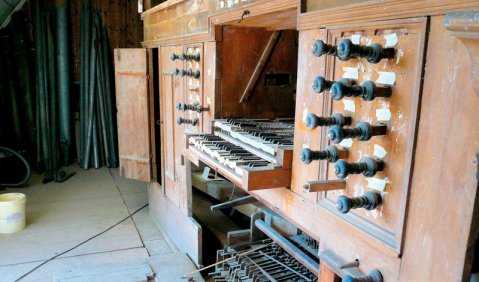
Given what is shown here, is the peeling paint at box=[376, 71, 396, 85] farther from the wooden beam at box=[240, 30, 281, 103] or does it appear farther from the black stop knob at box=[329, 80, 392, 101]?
the wooden beam at box=[240, 30, 281, 103]

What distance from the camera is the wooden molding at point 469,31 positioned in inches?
29.4

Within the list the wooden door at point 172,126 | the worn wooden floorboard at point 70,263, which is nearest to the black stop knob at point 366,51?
the wooden door at point 172,126

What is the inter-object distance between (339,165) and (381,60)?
30 centimetres

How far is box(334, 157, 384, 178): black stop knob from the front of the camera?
3.69 ft

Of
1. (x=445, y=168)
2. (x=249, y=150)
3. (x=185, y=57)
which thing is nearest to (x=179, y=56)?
(x=185, y=57)

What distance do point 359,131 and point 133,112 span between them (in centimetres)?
285

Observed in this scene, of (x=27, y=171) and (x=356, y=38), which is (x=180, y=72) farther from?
(x=27, y=171)

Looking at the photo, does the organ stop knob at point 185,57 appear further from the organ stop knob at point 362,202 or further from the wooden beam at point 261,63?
the organ stop knob at point 362,202

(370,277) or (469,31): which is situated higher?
(469,31)

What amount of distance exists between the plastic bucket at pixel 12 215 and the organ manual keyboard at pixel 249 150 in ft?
6.84

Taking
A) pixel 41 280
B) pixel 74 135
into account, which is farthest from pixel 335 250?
pixel 74 135

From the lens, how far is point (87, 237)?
3488 millimetres

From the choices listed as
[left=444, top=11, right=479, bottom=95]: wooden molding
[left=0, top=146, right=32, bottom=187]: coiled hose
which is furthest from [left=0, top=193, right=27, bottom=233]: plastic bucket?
[left=444, top=11, right=479, bottom=95]: wooden molding

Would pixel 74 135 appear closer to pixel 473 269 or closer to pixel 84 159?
pixel 84 159
